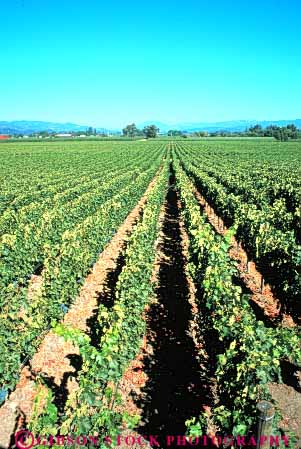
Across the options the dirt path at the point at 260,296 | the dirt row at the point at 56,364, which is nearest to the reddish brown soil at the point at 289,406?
the dirt path at the point at 260,296

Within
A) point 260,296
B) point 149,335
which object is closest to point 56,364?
point 149,335

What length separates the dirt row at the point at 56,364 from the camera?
6.61m

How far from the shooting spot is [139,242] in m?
11.6

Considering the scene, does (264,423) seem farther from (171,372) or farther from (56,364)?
(56,364)

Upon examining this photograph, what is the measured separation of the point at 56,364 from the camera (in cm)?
809

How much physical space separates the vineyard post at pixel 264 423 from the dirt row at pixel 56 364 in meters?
4.00

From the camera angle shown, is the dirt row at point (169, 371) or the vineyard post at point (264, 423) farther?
the dirt row at point (169, 371)

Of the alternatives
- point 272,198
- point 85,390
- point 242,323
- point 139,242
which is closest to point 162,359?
point 242,323

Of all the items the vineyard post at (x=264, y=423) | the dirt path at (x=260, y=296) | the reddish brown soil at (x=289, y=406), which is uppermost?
the vineyard post at (x=264, y=423)

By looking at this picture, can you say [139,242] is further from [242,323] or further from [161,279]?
[242,323]

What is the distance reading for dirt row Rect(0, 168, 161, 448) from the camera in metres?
6.61

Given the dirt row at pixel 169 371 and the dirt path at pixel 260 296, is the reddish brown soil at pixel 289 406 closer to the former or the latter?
the dirt row at pixel 169 371

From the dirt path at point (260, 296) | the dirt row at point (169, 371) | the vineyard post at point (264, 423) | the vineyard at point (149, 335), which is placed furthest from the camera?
the dirt path at point (260, 296)

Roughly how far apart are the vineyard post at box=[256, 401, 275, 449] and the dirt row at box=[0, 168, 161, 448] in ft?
13.1
